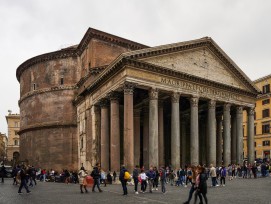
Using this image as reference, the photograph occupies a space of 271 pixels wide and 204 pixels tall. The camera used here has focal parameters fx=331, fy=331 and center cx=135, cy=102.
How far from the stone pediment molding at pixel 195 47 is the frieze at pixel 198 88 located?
1939mm

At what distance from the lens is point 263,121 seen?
4725cm

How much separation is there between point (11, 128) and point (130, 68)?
6062 centimetres

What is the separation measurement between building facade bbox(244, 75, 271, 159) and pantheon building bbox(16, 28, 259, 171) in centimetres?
1559

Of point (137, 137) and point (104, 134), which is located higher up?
point (104, 134)

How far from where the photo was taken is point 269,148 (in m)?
46.2

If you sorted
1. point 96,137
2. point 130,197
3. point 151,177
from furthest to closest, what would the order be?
point 96,137, point 151,177, point 130,197

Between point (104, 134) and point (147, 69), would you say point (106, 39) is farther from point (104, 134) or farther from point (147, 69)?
point (104, 134)

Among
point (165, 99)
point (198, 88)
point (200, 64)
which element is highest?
point (200, 64)

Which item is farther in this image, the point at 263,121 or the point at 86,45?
the point at 263,121

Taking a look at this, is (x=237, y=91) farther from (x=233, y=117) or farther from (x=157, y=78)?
(x=157, y=78)

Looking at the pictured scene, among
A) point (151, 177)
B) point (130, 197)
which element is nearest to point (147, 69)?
point (151, 177)

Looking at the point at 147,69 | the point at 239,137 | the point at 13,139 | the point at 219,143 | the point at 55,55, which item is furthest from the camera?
the point at 13,139

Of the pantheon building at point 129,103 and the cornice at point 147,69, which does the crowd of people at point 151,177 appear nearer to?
the pantheon building at point 129,103

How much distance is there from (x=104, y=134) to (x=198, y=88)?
27.6ft
